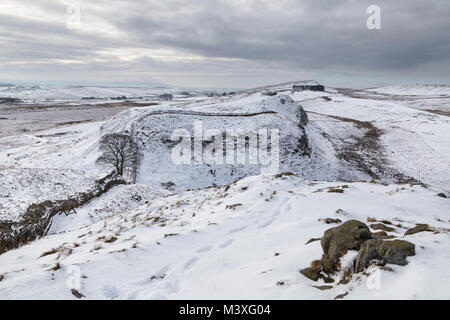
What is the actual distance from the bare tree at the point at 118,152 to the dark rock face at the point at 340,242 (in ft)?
83.8

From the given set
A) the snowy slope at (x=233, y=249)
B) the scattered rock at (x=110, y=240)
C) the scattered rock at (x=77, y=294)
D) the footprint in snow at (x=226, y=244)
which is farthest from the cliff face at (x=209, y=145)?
the scattered rock at (x=77, y=294)

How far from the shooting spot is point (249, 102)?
48562mm

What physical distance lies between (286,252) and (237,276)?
1760 millimetres

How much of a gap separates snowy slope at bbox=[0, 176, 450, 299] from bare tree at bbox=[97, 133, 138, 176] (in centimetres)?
1574

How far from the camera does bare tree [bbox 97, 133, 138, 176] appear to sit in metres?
28.8

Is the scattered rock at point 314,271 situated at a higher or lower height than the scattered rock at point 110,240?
higher

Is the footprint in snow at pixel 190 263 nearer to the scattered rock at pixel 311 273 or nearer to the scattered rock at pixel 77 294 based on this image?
the scattered rock at pixel 77 294

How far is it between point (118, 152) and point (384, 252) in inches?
1100

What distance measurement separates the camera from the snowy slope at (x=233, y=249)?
5.71 m

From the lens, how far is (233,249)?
28.5 ft

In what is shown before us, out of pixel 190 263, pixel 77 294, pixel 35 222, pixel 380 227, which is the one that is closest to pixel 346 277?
pixel 380 227

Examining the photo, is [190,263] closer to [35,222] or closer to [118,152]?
[35,222]

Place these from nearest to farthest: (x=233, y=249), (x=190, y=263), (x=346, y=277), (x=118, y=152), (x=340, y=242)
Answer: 1. (x=346, y=277)
2. (x=340, y=242)
3. (x=190, y=263)
4. (x=233, y=249)
5. (x=118, y=152)
